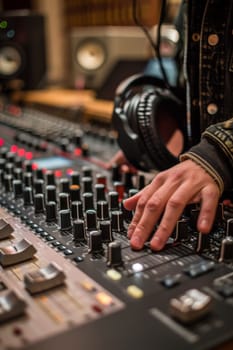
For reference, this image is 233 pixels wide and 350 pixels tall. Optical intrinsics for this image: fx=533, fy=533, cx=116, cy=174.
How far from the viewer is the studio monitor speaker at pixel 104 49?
2967mm

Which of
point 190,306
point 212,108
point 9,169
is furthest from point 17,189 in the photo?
point 190,306

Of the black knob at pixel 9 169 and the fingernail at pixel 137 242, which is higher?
the fingernail at pixel 137 242

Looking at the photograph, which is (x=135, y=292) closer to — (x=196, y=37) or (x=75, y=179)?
(x=75, y=179)

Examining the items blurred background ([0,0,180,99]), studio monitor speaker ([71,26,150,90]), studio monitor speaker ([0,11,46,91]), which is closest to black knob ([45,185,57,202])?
blurred background ([0,0,180,99])

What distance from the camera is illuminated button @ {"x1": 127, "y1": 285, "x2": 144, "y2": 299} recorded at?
2.45 ft

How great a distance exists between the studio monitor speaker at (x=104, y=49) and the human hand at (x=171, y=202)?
6.54 ft

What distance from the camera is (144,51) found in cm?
296

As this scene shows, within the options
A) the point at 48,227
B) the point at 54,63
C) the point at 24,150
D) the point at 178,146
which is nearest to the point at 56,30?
the point at 54,63

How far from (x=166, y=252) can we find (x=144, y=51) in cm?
222

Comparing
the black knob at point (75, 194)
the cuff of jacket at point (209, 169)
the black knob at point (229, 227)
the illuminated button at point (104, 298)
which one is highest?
the cuff of jacket at point (209, 169)

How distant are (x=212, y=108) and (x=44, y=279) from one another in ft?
2.05

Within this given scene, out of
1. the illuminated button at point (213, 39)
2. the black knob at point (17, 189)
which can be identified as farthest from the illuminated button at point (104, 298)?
the illuminated button at point (213, 39)

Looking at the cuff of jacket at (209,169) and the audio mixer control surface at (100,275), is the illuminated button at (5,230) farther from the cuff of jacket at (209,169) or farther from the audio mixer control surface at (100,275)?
the cuff of jacket at (209,169)

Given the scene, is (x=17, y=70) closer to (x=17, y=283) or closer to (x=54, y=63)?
(x=54, y=63)
